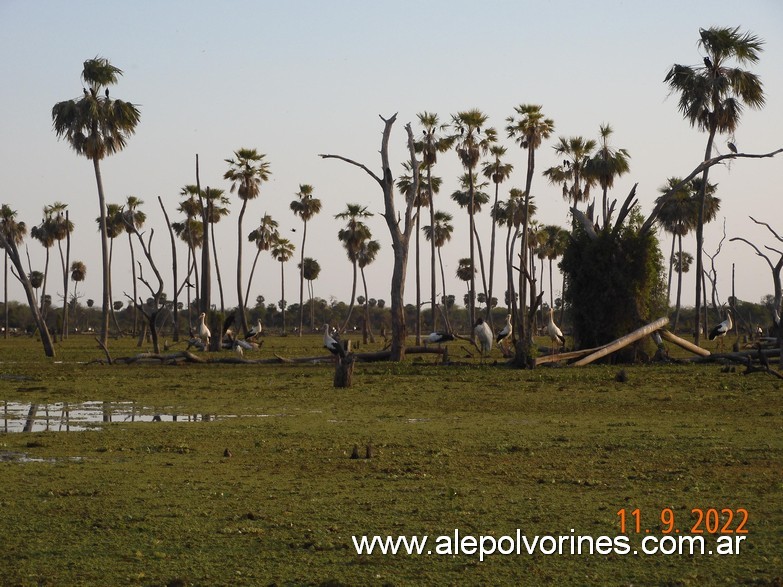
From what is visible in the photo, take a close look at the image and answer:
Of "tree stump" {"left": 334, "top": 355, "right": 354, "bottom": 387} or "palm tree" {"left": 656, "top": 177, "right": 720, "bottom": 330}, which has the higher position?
"palm tree" {"left": 656, "top": 177, "right": 720, "bottom": 330}

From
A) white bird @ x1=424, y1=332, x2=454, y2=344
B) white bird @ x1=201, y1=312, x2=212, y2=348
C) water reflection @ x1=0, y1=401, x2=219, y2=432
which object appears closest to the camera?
water reflection @ x1=0, y1=401, x2=219, y2=432

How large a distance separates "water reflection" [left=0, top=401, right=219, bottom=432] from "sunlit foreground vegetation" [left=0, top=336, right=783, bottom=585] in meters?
0.42

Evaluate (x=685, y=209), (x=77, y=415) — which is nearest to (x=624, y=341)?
(x=77, y=415)

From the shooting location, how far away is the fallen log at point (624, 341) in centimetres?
2925

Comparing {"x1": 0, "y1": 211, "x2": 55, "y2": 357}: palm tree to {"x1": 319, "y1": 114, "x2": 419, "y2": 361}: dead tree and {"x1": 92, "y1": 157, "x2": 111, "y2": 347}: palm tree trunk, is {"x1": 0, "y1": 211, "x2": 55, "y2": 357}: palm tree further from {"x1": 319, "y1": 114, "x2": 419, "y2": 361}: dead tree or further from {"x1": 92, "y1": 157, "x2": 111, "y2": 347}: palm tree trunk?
{"x1": 319, "y1": 114, "x2": 419, "y2": 361}: dead tree

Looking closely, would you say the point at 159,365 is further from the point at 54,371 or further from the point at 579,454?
the point at 579,454

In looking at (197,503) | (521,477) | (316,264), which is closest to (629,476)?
(521,477)

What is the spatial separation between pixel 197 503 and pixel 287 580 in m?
2.70

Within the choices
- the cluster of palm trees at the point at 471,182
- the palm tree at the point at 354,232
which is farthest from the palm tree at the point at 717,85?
the palm tree at the point at 354,232

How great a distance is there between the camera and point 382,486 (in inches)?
412

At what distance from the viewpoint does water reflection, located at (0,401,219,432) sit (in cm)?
1608
